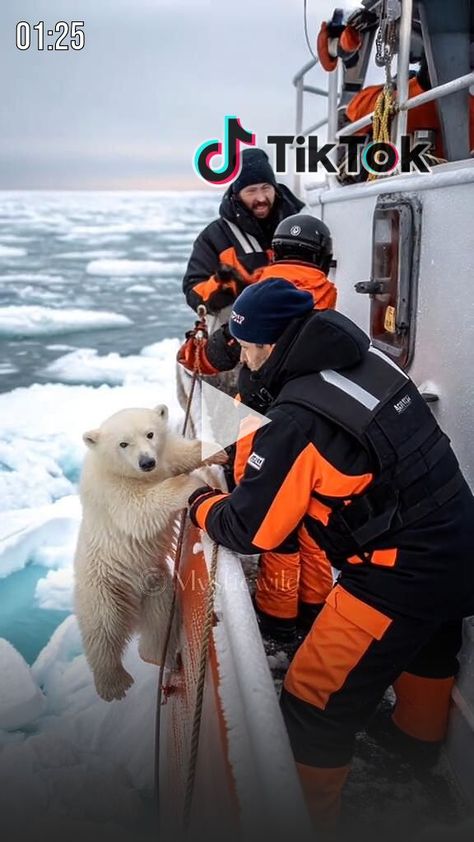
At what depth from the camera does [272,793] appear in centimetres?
108

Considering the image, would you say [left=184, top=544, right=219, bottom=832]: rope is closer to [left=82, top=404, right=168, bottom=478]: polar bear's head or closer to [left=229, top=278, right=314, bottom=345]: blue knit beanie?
[left=229, top=278, right=314, bottom=345]: blue knit beanie

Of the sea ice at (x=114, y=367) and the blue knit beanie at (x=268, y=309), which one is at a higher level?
the blue knit beanie at (x=268, y=309)

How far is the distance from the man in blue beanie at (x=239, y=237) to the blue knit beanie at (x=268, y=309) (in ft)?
7.21

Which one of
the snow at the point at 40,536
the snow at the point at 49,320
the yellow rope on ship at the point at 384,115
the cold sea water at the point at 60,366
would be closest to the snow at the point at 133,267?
the cold sea water at the point at 60,366

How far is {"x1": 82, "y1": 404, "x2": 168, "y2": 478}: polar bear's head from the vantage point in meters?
2.50

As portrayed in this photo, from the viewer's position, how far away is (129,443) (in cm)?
254

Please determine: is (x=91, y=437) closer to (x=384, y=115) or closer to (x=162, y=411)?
(x=162, y=411)

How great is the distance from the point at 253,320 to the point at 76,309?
19504mm

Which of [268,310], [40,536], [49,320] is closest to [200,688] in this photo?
[268,310]

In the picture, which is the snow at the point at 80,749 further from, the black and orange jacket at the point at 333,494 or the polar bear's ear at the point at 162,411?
the black and orange jacket at the point at 333,494

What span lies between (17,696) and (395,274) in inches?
126

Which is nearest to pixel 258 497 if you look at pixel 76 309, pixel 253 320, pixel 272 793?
pixel 253 320

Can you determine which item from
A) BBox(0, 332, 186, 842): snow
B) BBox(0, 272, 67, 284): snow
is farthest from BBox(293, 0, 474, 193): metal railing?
BBox(0, 272, 67, 284): snow

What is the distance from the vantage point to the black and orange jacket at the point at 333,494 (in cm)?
152
